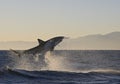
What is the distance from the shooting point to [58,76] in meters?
45.6

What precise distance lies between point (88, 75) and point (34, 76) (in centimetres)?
646

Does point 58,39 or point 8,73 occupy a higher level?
point 58,39

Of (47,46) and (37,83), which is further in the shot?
(47,46)

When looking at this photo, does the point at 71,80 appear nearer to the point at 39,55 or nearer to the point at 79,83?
the point at 79,83

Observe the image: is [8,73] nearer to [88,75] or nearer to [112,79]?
[88,75]

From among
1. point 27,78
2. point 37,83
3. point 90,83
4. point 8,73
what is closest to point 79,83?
point 90,83

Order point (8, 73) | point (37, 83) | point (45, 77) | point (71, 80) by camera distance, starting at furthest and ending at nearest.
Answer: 1. point (8, 73)
2. point (45, 77)
3. point (71, 80)
4. point (37, 83)

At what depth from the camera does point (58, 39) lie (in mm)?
46781

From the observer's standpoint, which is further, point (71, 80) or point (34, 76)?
point (34, 76)

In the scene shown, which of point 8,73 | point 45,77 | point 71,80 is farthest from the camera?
point 8,73

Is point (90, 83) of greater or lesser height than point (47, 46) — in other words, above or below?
below

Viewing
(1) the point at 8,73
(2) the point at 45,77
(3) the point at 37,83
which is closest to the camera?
(3) the point at 37,83

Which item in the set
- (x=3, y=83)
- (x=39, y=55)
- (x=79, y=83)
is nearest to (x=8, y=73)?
(x=39, y=55)

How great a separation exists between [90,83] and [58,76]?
7.57 m
